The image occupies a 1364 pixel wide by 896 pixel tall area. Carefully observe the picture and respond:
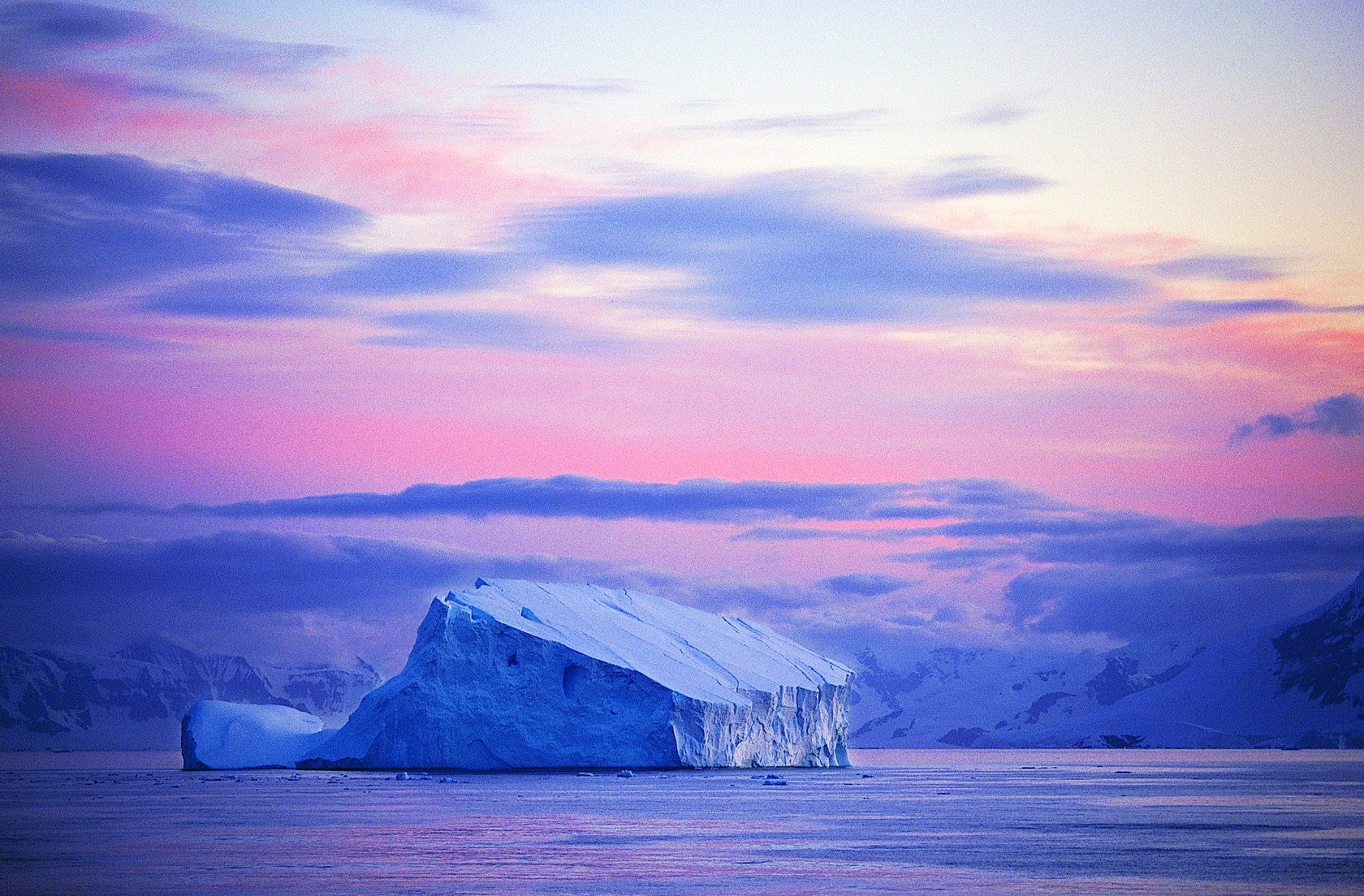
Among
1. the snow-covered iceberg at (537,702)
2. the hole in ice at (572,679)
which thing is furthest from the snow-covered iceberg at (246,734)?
the hole in ice at (572,679)

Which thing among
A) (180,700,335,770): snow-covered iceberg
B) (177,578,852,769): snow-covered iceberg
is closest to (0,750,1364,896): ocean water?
(177,578,852,769): snow-covered iceberg

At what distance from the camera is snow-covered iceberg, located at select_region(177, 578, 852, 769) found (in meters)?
42.0

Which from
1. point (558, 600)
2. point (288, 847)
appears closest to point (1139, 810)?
point (288, 847)

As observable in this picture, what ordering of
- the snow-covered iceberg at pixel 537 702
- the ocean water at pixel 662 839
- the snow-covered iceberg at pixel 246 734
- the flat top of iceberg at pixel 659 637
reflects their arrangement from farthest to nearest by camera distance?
the snow-covered iceberg at pixel 246 734, the flat top of iceberg at pixel 659 637, the snow-covered iceberg at pixel 537 702, the ocean water at pixel 662 839

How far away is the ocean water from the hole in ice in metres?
2.26

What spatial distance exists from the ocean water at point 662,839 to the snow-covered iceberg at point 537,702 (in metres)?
1.27

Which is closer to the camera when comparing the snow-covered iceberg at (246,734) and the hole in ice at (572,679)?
the hole in ice at (572,679)

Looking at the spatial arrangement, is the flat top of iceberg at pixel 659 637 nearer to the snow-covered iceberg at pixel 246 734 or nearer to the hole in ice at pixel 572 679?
the hole in ice at pixel 572 679

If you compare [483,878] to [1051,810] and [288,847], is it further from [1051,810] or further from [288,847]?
[1051,810]

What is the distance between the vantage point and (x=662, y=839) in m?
23.6

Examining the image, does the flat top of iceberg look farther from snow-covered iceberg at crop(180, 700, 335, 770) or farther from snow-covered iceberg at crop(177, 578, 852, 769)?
snow-covered iceberg at crop(180, 700, 335, 770)

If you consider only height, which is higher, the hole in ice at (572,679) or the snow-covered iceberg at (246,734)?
the hole in ice at (572,679)

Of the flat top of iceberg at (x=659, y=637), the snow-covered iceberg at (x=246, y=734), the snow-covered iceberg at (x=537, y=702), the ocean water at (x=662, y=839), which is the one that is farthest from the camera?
the snow-covered iceberg at (x=246, y=734)

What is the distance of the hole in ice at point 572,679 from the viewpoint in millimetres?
42125
